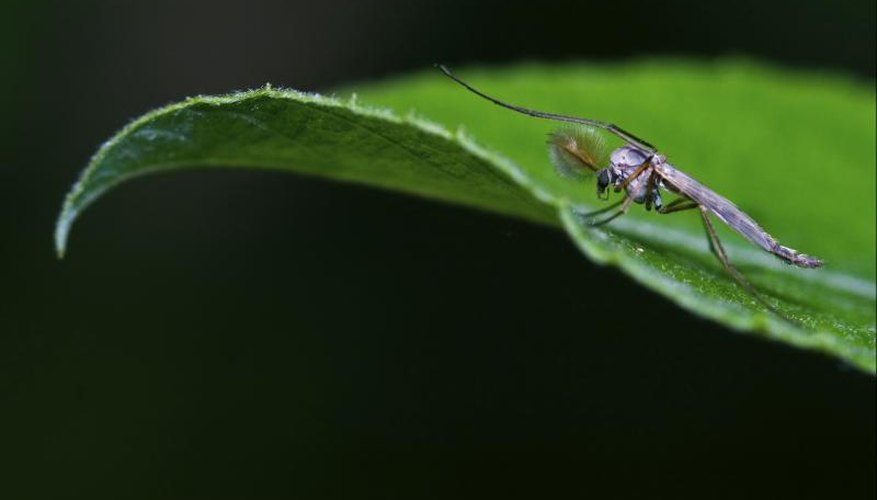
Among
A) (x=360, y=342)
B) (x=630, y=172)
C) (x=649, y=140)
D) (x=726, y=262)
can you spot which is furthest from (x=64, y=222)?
(x=360, y=342)

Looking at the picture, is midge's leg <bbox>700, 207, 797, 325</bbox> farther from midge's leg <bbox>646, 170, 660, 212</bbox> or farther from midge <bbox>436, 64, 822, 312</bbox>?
midge's leg <bbox>646, 170, 660, 212</bbox>

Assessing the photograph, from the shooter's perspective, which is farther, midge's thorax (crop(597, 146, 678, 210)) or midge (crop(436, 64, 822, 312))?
midge's thorax (crop(597, 146, 678, 210))

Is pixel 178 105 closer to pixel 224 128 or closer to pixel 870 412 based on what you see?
pixel 224 128

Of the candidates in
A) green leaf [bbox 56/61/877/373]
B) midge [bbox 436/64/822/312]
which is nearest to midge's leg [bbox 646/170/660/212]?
midge [bbox 436/64/822/312]

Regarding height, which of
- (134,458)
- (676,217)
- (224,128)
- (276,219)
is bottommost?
(134,458)

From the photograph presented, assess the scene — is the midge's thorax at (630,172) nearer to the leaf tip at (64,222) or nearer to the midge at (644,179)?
the midge at (644,179)

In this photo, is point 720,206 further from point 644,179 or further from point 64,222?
point 64,222

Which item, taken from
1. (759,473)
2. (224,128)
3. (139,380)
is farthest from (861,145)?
(139,380)
